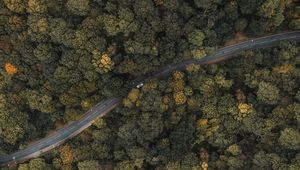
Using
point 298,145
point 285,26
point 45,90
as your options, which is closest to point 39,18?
point 45,90

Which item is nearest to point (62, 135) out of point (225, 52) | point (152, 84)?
point (152, 84)

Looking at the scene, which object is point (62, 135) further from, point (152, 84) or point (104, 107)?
point (152, 84)

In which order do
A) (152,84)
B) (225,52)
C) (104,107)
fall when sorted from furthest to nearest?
(104,107) < (225,52) < (152,84)

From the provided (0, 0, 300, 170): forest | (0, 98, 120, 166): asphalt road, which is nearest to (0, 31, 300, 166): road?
(0, 98, 120, 166): asphalt road

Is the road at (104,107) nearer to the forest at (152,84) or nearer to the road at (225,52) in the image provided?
the road at (225,52)

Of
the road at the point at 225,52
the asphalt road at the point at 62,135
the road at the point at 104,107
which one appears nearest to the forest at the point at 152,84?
the road at the point at 225,52

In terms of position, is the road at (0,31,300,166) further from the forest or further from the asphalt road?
the forest

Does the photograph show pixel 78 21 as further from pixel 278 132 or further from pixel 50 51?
pixel 278 132
